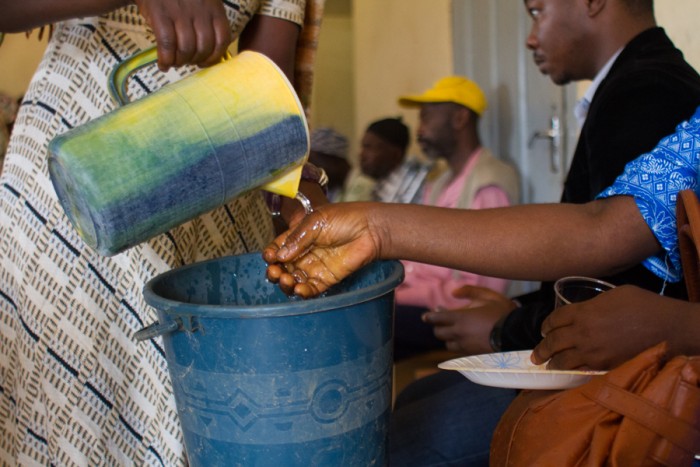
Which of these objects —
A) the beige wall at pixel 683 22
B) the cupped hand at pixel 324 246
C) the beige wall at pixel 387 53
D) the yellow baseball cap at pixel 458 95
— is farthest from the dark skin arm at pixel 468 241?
the beige wall at pixel 387 53

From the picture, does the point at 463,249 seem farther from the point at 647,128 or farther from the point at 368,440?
the point at 647,128

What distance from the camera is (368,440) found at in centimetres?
122

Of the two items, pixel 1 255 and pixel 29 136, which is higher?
pixel 29 136

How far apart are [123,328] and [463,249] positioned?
579 millimetres

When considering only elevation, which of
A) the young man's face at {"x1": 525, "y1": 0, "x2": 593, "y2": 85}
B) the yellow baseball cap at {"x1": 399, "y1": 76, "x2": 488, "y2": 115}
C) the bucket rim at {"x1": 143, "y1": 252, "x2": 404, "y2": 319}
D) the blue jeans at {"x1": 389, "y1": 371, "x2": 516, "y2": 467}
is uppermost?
the young man's face at {"x1": 525, "y1": 0, "x2": 593, "y2": 85}

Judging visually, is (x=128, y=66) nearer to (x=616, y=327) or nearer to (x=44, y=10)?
(x=44, y=10)

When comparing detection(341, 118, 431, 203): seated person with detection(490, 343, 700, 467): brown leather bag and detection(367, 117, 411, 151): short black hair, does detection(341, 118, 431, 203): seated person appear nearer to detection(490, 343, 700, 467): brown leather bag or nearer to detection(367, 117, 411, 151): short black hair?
detection(367, 117, 411, 151): short black hair

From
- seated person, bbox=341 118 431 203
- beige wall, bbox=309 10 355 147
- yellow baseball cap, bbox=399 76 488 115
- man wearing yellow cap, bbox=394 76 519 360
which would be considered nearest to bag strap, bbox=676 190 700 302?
man wearing yellow cap, bbox=394 76 519 360

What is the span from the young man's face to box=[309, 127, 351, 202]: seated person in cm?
243

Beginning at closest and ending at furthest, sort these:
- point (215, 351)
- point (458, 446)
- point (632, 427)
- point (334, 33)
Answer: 1. point (632, 427)
2. point (215, 351)
3. point (458, 446)
4. point (334, 33)

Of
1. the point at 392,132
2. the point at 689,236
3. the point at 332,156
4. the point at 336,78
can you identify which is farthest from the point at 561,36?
the point at 336,78

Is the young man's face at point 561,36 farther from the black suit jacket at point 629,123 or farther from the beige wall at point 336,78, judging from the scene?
the beige wall at point 336,78

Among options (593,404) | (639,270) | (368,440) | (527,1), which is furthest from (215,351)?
(527,1)

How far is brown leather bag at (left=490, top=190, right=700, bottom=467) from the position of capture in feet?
3.22
